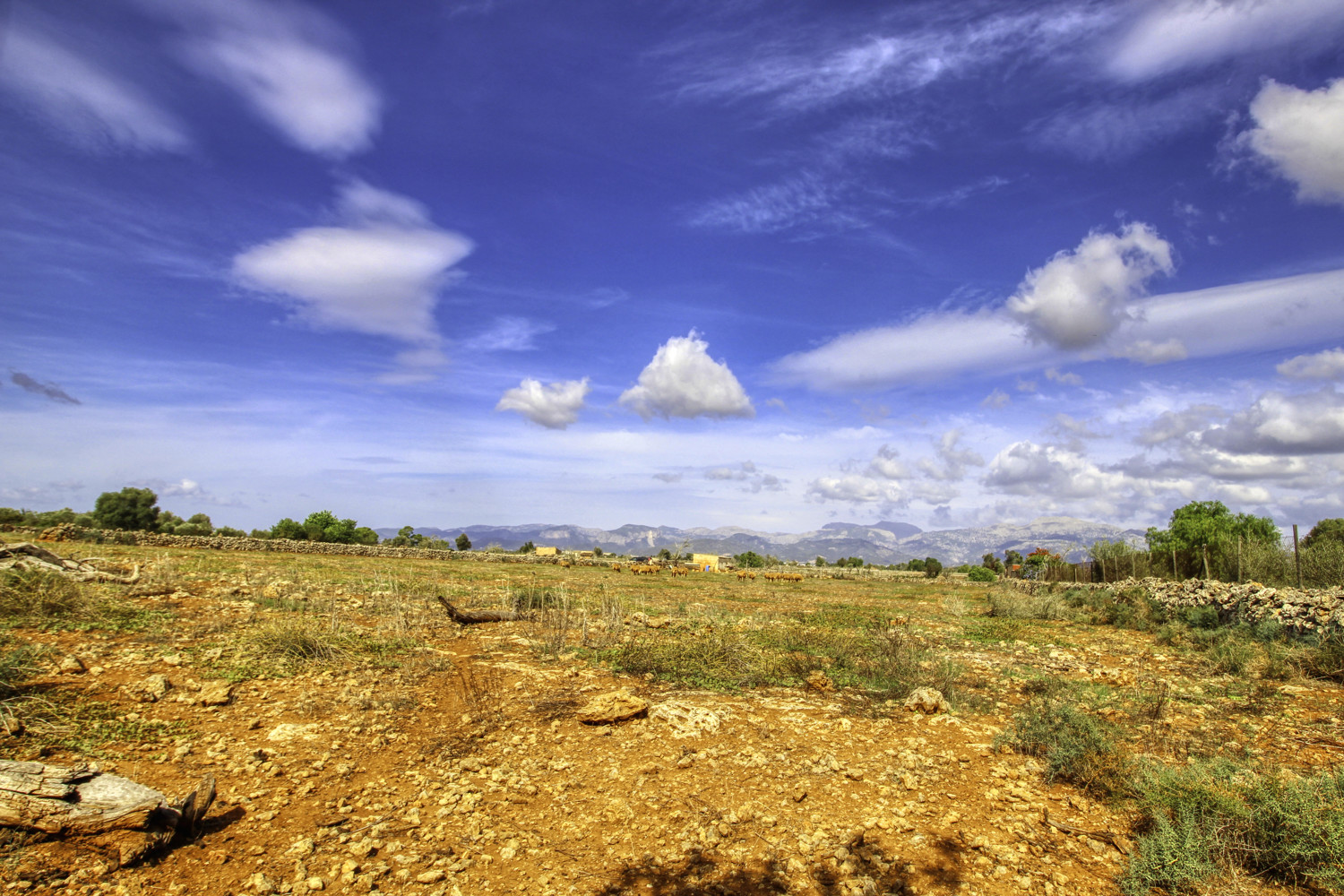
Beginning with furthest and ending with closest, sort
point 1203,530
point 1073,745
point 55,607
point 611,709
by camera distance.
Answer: point 1203,530
point 55,607
point 611,709
point 1073,745

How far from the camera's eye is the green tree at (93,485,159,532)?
3582 centimetres

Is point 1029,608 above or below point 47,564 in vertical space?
below

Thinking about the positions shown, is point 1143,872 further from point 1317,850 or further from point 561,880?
point 561,880

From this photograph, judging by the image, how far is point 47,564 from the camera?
34.1 feet

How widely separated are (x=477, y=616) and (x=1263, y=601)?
1696 cm

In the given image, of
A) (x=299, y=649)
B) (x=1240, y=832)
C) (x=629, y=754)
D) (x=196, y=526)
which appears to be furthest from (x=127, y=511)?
(x=1240, y=832)

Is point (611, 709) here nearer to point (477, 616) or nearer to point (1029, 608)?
point (477, 616)

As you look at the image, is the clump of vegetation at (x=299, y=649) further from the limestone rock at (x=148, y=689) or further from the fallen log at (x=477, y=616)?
the fallen log at (x=477, y=616)

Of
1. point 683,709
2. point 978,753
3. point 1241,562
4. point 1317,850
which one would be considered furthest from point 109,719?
point 1241,562

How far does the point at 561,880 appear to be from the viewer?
4.36 m

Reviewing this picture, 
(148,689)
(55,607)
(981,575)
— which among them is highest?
(55,607)

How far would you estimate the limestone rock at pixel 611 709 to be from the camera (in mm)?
7070

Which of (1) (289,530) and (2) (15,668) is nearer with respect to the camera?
(2) (15,668)

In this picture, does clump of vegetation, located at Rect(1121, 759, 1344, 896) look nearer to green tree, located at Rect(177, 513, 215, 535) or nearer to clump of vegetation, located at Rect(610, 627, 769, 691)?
clump of vegetation, located at Rect(610, 627, 769, 691)
